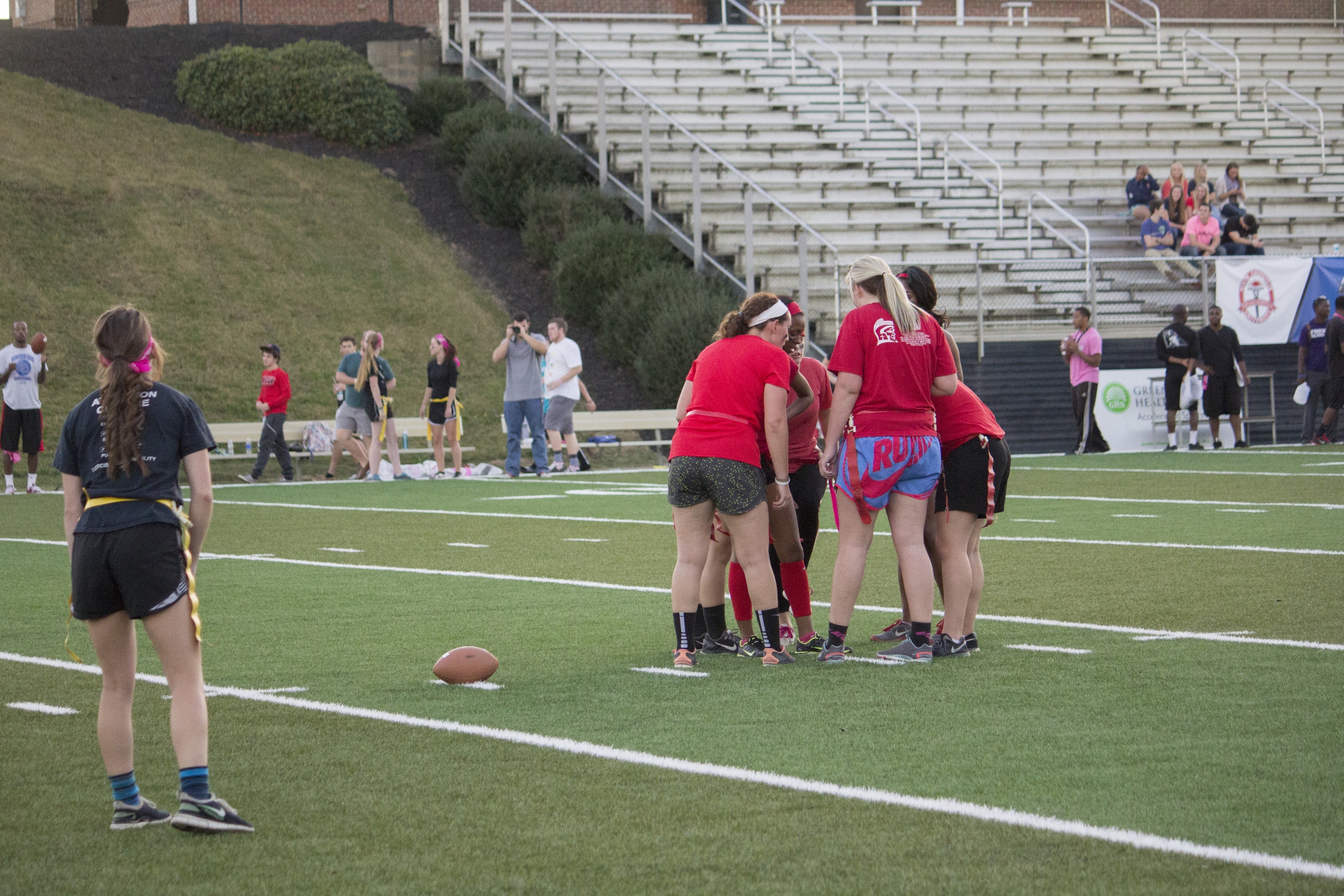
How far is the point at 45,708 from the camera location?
7.38 m

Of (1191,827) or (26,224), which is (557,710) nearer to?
(1191,827)

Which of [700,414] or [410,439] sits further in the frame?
[410,439]

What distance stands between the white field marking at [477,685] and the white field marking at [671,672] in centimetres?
69

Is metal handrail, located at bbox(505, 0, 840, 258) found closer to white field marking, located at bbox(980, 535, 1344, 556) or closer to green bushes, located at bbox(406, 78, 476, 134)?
green bushes, located at bbox(406, 78, 476, 134)

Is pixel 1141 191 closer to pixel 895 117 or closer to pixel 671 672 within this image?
pixel 895 117

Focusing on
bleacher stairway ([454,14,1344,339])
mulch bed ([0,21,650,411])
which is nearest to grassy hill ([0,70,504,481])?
mulch bed ([0,21,650,411])

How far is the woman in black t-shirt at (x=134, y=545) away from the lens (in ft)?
17.3

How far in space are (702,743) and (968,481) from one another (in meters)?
2.51

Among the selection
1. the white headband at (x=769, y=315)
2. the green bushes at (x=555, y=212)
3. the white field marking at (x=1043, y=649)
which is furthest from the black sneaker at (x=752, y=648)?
the green bushes at (x=555, y=212)

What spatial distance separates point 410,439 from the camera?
91.3 ft

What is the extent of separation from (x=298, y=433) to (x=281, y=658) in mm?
16831

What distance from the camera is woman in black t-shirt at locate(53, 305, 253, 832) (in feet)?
17.3

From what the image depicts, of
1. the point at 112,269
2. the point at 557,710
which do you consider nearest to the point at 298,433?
the point at 112,269

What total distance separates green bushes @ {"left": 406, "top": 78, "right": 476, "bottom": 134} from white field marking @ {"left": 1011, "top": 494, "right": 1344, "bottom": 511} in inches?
834
